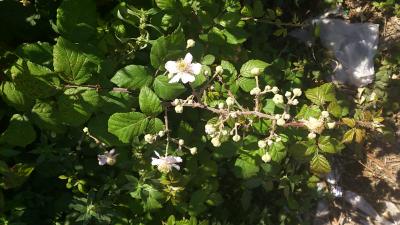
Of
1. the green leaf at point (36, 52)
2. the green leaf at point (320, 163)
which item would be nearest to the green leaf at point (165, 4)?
the green leaf at point (36, 52)

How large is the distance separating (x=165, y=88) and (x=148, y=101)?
10cm

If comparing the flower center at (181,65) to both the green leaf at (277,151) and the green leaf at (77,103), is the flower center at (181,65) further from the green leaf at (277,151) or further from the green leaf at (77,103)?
the green leaf at (277,151)

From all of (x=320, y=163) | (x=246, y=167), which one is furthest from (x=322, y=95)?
(x=246, y=167)

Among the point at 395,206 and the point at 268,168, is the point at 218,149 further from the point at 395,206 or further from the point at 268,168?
the point at 395,206

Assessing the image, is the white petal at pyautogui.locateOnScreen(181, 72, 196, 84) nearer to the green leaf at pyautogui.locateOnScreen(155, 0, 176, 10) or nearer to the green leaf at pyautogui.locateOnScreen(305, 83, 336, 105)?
the green leaf at pyautogui.locateOnScreen(155, 0, 176, 10)

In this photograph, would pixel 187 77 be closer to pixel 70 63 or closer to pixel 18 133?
pixel 70 63

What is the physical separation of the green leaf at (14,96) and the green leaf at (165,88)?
52cm

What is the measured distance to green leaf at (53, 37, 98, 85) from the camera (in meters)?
1.63

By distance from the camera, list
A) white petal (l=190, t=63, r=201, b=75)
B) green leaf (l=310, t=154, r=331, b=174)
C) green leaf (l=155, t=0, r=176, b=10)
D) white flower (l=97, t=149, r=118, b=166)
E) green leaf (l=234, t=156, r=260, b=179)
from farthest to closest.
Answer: green leaf (l=234, t=156, r=260, b=179)
green leaf (l=310, t=154, r=331, b=174)
white flower (l=97, t=149, r=118, b=166)
green leaf (l=155, t=0, r=176, b=10)
white petal (l=190, t=63, r=201, b=75)

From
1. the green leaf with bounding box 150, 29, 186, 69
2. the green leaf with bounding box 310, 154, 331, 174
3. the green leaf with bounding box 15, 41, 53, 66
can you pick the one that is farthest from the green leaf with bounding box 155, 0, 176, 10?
the green leaf with bounding box 310, 154, 331, 174

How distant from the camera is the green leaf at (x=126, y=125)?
5.78 ft

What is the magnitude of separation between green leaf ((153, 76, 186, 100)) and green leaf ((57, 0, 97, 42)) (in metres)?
0.39

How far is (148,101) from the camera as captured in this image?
5.70 ft

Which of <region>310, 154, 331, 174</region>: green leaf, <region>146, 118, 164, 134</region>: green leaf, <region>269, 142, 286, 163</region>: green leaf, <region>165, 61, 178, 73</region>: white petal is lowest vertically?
<region>310, 154, 331, 174</region>: green leaf
